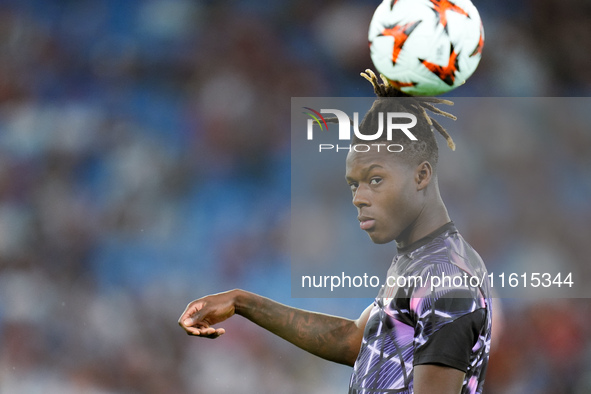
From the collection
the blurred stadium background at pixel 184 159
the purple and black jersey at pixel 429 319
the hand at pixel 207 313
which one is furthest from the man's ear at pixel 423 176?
the blurred stadium background at pixel 184 159

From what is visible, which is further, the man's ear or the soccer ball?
the soccer ball

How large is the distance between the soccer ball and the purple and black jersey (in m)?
0.61

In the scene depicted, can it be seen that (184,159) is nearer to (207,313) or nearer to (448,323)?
(207,313)

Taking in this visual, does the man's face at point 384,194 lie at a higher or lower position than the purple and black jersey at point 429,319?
higher

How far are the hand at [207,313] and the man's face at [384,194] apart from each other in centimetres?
52

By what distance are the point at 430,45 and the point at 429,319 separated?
1.07 meters

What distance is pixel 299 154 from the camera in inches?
187

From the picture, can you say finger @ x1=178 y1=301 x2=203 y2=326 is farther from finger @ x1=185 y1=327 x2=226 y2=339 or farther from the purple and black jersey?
the purple and black jersey

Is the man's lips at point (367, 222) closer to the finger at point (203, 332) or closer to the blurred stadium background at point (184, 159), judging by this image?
the finger at point (203, 332)

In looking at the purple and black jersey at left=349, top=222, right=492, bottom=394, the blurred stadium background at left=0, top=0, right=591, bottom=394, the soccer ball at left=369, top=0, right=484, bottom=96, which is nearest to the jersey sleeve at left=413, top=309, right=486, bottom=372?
the purple and black jersey at left=349, top=222, right=492, bottom=394

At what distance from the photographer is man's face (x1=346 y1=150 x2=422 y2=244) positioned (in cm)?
229

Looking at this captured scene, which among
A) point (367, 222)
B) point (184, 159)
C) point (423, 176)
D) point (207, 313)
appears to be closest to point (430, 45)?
point (423, 176)

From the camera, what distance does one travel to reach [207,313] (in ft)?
7.74

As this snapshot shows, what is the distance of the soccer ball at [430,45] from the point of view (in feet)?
8.39
